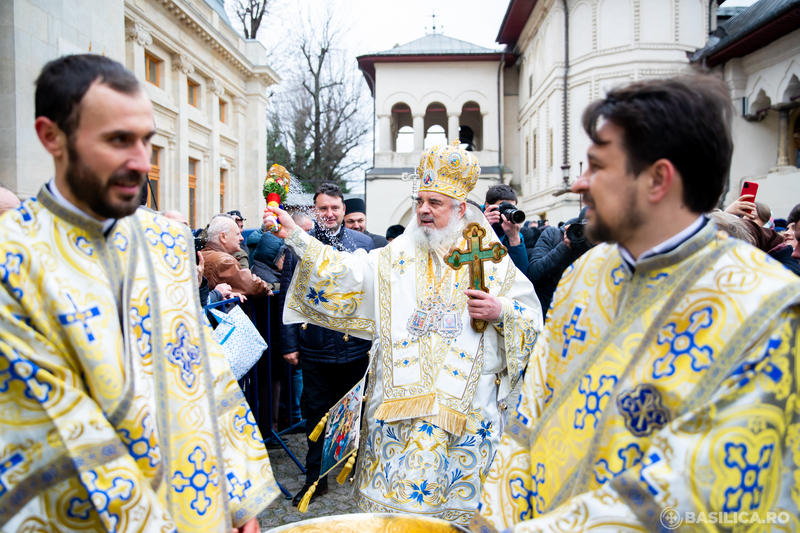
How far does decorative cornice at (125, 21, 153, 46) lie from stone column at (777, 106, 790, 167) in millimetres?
16214

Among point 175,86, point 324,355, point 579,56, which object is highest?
point 579,56

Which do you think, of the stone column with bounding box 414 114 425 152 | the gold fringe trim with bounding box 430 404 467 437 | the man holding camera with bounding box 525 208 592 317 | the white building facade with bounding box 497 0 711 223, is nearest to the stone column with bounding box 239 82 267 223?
the stone column with bounding box 414 114 425 152

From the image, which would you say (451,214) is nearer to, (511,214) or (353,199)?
(511,214)

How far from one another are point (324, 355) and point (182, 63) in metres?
16.6

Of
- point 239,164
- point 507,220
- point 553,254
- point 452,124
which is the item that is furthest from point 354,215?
point 452,124

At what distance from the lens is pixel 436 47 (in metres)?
30.3

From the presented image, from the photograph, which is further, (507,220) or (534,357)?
(507,220)

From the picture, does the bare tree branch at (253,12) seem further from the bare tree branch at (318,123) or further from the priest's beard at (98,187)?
the priest's beard at (98,187)

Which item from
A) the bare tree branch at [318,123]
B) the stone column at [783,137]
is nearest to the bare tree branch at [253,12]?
the bare tree branch at [318,123]

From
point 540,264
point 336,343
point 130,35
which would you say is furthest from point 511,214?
point 130,35

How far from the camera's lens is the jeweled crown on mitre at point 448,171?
11.7 feet

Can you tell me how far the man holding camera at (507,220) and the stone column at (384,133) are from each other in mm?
23836

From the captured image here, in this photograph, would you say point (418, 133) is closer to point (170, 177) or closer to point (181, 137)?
point (181, 137)

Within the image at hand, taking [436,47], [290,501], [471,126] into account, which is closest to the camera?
[290,501]
